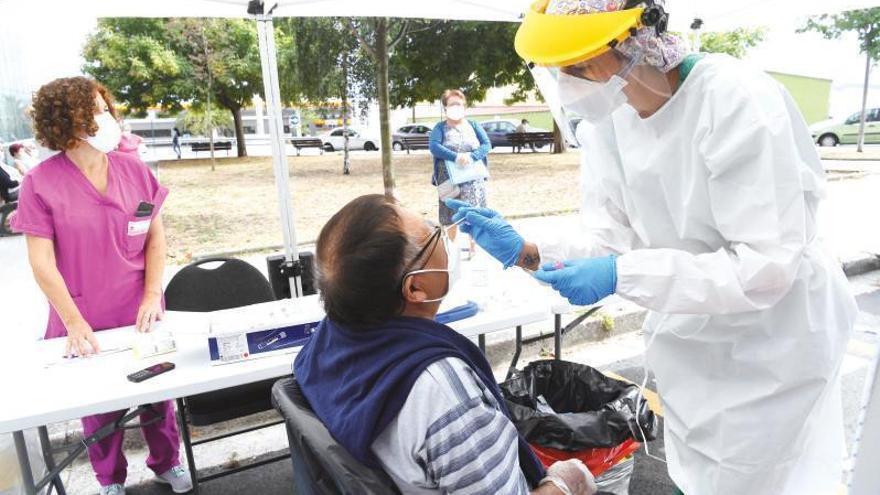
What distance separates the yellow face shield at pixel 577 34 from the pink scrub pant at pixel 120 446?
1990mm

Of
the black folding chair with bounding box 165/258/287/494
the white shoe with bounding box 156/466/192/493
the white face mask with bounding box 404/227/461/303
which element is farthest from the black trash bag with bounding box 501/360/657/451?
the white shoe with bounding box 156/466/192/493

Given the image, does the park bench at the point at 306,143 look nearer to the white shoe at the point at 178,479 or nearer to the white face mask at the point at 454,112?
the white face mask at the point at 454,112

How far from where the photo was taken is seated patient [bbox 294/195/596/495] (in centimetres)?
95

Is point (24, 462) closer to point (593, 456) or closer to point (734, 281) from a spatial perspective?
point (593, 456)

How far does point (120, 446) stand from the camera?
7.32ft

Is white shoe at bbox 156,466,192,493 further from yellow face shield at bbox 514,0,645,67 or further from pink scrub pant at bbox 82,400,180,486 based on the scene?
yellow face shield at bbox 514,0,645,67

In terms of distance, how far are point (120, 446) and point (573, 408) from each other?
6.05ft

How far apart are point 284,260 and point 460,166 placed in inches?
92.4

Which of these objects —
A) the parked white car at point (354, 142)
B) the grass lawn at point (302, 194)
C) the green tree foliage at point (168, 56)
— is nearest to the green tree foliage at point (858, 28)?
the grass lawn at point (302, 194)

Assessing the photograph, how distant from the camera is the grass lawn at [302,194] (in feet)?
24.4

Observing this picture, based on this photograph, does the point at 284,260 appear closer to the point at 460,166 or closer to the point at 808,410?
the point at 460,166

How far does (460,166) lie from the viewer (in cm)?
515

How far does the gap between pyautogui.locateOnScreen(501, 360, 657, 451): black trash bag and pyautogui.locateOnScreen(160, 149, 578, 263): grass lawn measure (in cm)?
194

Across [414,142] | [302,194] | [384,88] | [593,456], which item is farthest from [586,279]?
[414,142]
